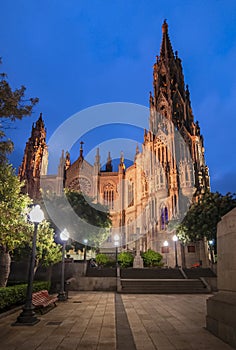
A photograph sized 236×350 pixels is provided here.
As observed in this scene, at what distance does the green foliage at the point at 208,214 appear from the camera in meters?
25.6

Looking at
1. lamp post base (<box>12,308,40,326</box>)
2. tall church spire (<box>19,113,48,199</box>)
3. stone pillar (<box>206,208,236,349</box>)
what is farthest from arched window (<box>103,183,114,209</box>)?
stone pillar (<box>206,208,236,349</box>)

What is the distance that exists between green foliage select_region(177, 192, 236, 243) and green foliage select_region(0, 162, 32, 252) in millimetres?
18709

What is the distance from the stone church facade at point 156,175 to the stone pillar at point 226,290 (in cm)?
2959

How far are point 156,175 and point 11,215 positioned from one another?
3542 centimetres

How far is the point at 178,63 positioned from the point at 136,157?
2626 centimetres

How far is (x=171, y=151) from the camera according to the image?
45.0 meters

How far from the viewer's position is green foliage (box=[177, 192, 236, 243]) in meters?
25.6

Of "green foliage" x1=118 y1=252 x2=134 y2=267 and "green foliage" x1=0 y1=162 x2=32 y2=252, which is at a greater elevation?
"green foliage" x1=0 y1=162 x2=32 y2=252

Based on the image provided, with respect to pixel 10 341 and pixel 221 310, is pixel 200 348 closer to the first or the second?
pixel 221 310

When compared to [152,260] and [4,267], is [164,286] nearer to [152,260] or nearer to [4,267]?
[4,267]

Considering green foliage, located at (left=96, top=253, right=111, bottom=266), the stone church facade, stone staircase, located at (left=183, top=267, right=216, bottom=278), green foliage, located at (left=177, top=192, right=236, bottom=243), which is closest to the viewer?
stone staircase, located at (left=183, top=267, right=216, bottom=278)

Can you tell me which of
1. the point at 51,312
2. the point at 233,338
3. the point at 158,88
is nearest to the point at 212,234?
the point at 51,312

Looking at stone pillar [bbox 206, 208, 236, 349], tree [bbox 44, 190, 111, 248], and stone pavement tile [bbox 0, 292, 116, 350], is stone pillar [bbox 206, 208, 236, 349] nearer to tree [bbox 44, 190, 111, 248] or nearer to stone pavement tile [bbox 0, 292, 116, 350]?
stone pavement tile [bbox 0, 292, 116, 350]

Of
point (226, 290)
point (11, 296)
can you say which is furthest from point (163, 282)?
point (226, 290)
